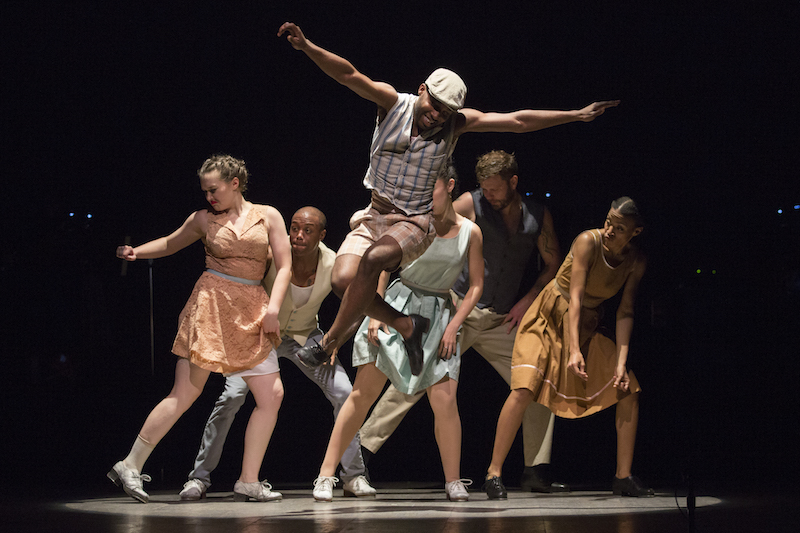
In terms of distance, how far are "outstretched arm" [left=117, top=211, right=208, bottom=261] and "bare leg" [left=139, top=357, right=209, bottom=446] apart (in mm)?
565

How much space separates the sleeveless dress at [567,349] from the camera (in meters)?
4.42

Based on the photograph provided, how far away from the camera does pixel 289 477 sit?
520 centimetres

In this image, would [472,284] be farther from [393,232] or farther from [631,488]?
[631,488]

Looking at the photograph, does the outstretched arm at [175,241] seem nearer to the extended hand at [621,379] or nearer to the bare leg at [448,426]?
the bare leg at [448,426]

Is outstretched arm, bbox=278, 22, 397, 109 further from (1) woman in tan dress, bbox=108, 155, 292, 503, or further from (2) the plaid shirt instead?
(1) woman in tan dress, bbox=108, 155, 292, 503

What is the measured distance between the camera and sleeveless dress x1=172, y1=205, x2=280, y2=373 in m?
4.16

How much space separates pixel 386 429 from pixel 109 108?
3108 millimetres

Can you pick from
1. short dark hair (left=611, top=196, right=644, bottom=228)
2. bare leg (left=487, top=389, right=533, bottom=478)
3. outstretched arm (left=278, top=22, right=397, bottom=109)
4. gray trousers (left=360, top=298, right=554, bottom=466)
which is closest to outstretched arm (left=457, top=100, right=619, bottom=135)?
outstretched arm (left=278, top=22, right=397, bottom=109)

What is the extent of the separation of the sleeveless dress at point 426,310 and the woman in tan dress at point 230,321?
0.49m

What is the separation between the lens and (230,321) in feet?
13.8

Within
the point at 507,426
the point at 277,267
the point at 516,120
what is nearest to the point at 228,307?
the point at 277,267

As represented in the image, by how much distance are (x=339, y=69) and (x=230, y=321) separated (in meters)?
1.40

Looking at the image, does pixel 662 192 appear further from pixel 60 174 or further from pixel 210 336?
pixel 60 174

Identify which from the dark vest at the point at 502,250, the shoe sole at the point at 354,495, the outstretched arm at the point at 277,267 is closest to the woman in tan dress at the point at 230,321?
the outstretched arm at the point at 277,267
